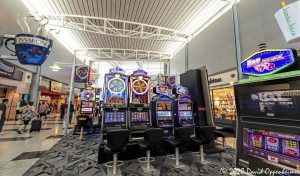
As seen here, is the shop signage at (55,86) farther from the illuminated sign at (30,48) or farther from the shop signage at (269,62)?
the shop signage at (269,62)

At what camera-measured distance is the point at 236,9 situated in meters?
4.99

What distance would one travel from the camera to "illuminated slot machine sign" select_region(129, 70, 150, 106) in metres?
3.88

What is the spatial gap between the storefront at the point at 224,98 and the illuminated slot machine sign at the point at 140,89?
3.21 meters

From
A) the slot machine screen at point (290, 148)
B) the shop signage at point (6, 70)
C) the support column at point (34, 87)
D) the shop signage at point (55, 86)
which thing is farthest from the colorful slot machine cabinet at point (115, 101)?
the shop signage at point (55, 86)

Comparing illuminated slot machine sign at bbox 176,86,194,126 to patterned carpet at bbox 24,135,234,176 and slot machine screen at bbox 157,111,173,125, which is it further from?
patterned carpet at bbox 24,135,234,176

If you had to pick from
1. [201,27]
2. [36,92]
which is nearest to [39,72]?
[36,92]

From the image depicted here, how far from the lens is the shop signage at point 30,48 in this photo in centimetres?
283

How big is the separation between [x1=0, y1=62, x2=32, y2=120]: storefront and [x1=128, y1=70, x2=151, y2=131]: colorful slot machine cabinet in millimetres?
6818

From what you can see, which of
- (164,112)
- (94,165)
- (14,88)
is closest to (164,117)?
(164,112)

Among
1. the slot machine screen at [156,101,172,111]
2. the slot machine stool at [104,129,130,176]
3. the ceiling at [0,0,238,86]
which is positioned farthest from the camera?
the ceiling at [0,0,238,86]

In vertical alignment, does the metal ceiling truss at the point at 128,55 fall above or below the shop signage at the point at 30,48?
above

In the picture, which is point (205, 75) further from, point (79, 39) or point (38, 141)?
point (79, 39)

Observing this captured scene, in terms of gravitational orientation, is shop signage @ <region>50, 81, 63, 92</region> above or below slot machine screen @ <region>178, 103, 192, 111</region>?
above

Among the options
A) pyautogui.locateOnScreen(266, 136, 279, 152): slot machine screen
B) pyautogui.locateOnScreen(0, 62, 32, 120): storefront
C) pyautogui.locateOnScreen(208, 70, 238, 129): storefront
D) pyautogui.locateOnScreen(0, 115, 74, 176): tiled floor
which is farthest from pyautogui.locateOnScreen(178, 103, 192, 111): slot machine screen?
pyautogui.locateOnScreen(0, 62, 32, 120): storefront
